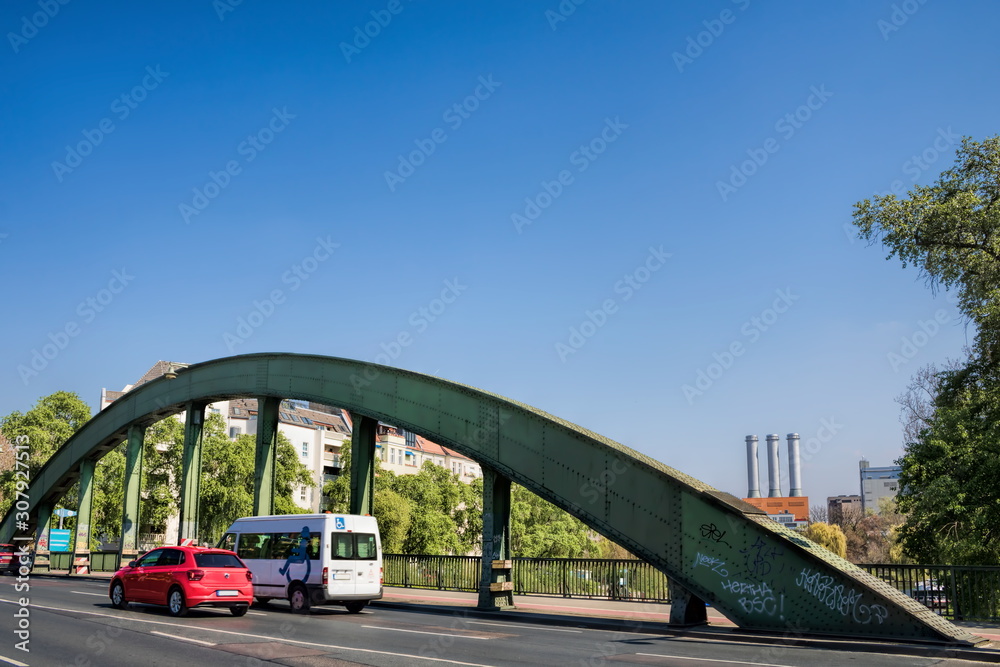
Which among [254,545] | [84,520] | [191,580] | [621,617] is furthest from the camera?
[84,520]

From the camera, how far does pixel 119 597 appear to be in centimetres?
1959

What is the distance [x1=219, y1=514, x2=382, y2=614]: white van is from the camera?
19.3m

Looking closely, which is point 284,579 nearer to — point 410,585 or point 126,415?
point 410,585

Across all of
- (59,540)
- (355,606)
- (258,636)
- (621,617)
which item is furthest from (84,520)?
(621,617)

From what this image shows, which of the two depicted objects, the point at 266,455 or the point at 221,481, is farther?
the point at 221,481

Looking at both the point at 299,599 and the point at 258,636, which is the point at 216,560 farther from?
the point at 258,636

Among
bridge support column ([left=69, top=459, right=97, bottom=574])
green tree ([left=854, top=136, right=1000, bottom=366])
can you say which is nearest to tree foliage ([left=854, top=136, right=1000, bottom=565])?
green tree ([left=854, top=136, right=1000, bottom=366])

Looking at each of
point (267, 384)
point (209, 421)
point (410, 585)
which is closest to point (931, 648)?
point (410, 585)

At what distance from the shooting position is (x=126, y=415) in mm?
35156

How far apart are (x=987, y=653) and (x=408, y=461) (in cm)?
9102

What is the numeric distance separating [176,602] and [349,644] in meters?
6.56

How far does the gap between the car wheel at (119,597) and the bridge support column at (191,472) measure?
9.60m

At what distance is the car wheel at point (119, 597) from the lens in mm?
19547

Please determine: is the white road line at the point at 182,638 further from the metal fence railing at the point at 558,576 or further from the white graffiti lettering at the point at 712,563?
the metal fence railing at the point at 558,576
